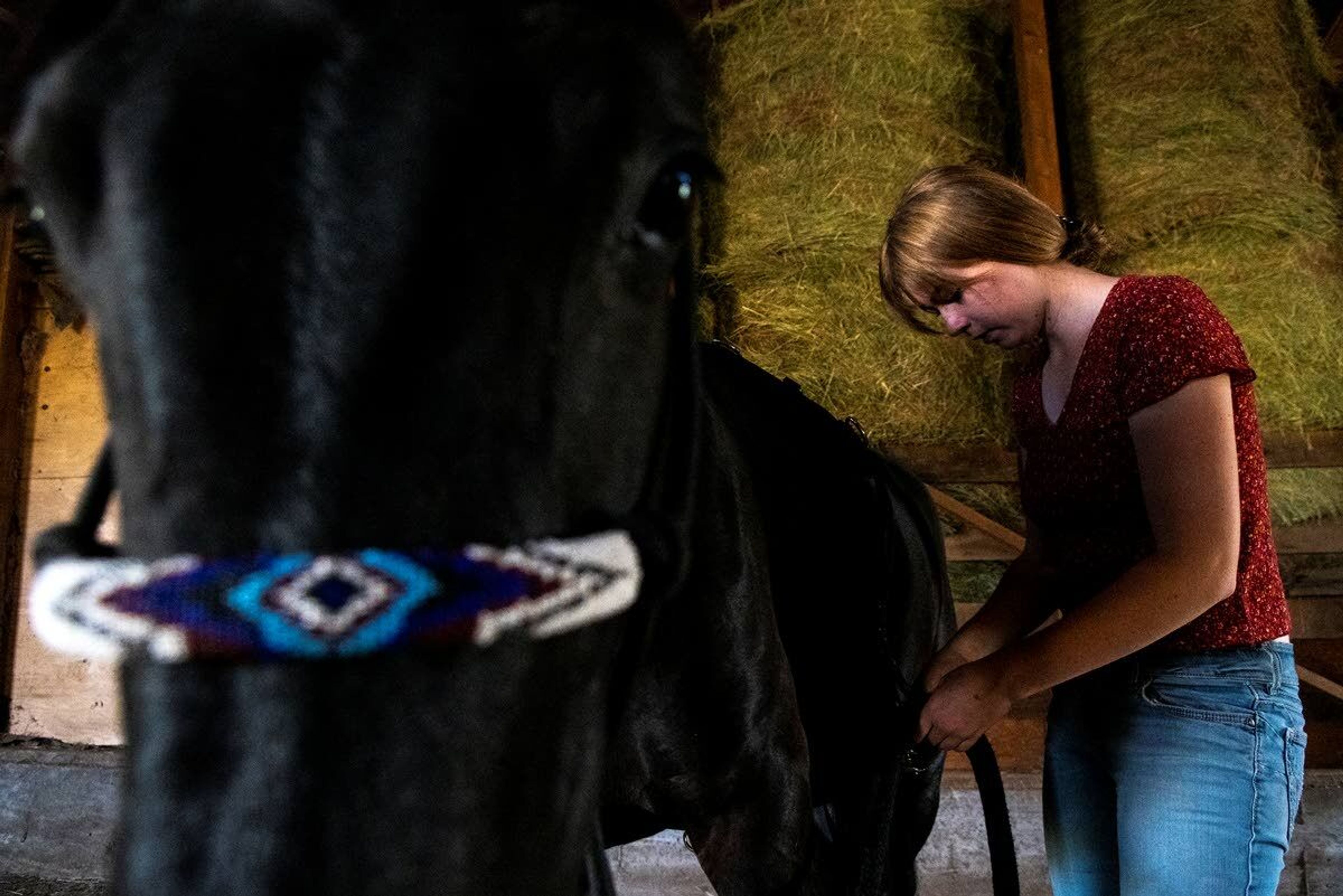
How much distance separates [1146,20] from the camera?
3248 mm

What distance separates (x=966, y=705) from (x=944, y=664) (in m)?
0.26

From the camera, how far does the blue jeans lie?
1213 millimetres

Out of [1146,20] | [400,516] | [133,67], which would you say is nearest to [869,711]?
[400,516]

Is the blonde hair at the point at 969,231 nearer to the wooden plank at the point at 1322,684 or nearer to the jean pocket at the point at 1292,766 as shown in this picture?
the jean pocket at the point at 1292,766

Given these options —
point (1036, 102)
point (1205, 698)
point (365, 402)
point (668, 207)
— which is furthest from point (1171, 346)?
point (1036, 102)

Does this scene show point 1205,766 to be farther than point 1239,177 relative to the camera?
No

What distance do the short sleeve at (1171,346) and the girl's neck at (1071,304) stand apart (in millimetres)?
90

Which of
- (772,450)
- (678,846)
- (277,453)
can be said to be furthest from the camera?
(678,846)

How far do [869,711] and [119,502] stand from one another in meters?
1.41

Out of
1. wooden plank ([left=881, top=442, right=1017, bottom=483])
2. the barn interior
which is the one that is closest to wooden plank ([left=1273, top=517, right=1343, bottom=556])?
the barn interior

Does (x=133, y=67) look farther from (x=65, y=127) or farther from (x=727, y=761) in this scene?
(x=727, y=761)

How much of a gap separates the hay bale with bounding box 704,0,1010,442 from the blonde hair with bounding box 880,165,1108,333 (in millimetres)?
1519

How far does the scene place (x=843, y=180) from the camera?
3158 mm

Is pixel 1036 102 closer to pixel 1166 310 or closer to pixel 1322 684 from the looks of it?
pixel 1322 684
